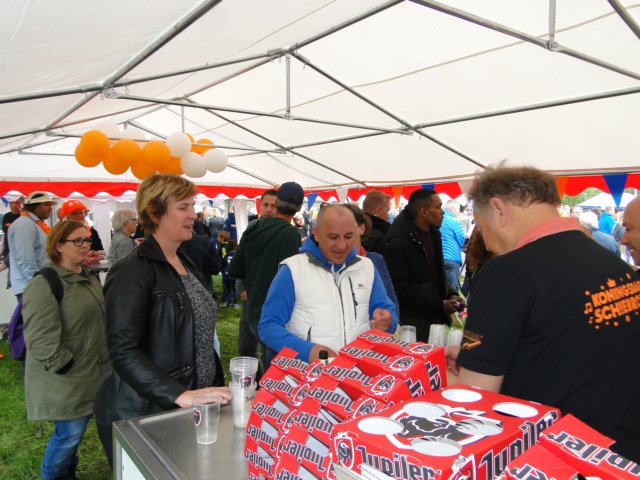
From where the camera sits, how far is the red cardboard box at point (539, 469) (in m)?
0.53

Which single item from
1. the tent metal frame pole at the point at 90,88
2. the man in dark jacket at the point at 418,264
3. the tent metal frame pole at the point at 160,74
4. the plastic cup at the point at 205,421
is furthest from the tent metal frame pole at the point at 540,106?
the plastic cup at the point at 205,421

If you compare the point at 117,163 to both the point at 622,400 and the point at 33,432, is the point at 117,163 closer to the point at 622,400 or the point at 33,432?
the point at 33,432

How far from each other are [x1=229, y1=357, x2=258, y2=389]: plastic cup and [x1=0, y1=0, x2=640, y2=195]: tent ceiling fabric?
6.72ft

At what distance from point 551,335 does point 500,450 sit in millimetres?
449

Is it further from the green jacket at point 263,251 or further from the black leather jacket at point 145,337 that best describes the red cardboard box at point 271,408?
the green jacket at point 263,251

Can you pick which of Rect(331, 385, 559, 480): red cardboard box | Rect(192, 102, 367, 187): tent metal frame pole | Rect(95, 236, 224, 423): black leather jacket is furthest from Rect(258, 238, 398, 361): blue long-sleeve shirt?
Rect(192, 102, 367, 187): tent metal frame pole

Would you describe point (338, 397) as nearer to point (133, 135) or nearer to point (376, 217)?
point (376, 217)

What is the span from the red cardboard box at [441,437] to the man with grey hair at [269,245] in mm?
2471

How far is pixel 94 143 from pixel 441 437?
5.76 metres

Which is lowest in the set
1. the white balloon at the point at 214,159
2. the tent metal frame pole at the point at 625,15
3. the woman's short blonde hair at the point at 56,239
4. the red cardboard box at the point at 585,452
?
the red cardboard box at the point at 585,452

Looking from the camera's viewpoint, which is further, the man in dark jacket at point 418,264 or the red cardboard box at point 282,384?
the man in dark jacket at point 418,264

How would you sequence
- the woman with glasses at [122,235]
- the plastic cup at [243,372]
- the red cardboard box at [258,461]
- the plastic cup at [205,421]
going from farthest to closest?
the woman with glasses at [122,235] → the plastic cup at [243,372] → the plastic cup at [205,421] → the red cardboard box at [258,461]

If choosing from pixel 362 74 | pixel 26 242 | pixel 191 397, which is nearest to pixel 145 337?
pixel 191 397

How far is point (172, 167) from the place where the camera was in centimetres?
638
